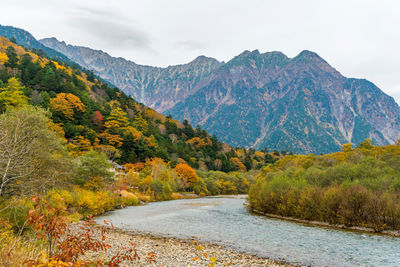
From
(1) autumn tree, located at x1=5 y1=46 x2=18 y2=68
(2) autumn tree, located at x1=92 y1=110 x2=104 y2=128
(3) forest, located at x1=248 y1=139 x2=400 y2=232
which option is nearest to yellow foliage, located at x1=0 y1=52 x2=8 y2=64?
(1) autumn tree, located at x1=5 y1=46 x2=18 y2=68

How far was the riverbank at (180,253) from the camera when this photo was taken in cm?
1581

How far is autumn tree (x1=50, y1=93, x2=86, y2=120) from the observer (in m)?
92.1

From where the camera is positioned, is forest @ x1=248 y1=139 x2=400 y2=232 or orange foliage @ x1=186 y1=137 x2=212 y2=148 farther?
orange foliage @ x1=186 y1=137 x2=212 y2=148

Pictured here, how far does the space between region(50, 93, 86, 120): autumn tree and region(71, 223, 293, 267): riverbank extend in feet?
271

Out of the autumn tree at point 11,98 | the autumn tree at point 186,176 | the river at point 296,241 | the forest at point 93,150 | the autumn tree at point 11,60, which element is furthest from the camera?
the autumn tree at point 11,60

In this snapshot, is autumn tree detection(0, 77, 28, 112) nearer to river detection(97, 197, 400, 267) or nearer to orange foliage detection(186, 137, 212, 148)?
river detection(97, 197, 400, 267)

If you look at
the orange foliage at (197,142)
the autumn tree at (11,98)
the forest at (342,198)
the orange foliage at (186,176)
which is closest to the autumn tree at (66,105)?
the autumn tree at (11,98)

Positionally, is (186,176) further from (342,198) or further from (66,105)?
(342,198)

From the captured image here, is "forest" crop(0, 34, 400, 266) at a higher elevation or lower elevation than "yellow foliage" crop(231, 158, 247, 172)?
higher

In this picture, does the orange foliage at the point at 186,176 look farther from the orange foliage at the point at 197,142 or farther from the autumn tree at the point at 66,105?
the orange foliage at the point at 197,142

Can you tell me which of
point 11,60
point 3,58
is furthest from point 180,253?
point 3,58

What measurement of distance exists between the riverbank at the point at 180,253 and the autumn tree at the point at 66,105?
8258 cm

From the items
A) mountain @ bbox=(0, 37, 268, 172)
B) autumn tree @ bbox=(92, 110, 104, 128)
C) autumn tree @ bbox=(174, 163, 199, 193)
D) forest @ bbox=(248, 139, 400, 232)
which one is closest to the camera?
forest @ bbox=(248, 139, 400, 232)

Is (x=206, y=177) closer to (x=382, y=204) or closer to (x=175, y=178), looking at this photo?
(x=175, y=178)
